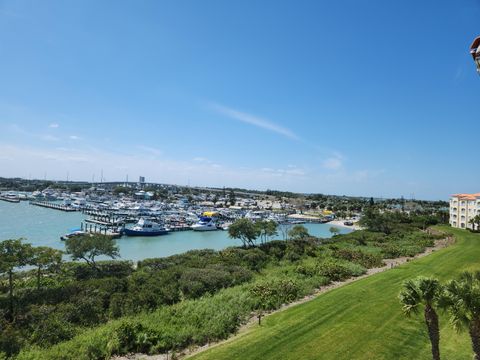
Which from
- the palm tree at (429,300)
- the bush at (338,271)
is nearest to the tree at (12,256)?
the bush at (338,271)

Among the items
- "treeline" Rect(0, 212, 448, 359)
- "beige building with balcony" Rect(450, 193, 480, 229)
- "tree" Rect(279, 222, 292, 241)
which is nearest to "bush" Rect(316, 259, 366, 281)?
Result: "treeline" Rect(0, 212, 448, 359)

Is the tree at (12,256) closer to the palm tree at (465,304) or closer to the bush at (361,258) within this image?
the palm tree at (465,304)

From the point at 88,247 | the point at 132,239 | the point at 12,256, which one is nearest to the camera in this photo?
the point at 12,256

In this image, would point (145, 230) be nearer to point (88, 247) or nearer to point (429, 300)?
point (88, 247)

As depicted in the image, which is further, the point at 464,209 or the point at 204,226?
the point at 204,226

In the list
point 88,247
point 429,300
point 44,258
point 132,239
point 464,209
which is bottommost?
point 132,239

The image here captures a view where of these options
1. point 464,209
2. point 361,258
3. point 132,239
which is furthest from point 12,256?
point 464,209

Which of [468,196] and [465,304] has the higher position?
[468,196]

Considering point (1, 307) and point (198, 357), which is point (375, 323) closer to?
point (198, 357)
